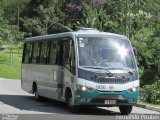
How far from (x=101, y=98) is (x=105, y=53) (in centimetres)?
169

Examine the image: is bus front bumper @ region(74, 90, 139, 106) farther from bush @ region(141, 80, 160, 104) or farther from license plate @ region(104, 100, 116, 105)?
bush @ region(141, 80, 160, 104)

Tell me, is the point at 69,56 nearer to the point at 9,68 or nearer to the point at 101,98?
the point at 101,98

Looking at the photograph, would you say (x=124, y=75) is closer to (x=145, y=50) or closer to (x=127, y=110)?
(x=127, y=110)

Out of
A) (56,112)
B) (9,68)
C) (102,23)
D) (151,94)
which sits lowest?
(9,68)

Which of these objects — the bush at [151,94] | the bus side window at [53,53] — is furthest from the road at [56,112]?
the bush at [151,94]

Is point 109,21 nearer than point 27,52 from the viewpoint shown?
No

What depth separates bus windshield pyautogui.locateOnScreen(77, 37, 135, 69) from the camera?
58.8ft

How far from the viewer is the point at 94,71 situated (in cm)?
1744

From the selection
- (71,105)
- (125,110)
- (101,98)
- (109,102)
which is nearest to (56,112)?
(71,105)

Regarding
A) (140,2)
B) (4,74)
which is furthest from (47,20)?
(4,74)

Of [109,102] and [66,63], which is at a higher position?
[66,63]

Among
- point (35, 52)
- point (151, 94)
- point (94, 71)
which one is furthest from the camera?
point (35, 52)

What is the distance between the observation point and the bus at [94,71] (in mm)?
17359

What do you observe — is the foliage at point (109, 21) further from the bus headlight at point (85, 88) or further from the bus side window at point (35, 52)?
the bus headlight at point (85, 88)
